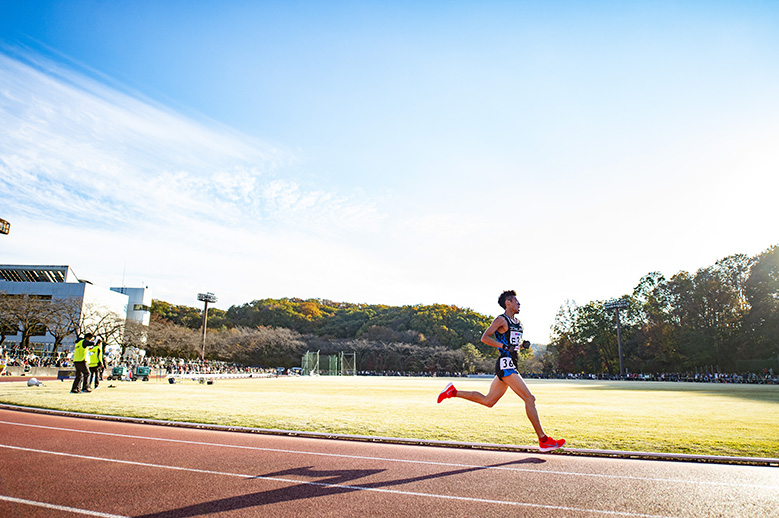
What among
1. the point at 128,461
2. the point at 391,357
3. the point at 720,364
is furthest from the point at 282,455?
the point at 391,357

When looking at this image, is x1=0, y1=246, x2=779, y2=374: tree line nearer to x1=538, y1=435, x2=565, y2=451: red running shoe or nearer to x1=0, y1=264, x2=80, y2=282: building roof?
x1=0, y1=264, x2=80, y2=282: building roof

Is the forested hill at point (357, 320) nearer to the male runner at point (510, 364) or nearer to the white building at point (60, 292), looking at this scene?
the white building at point (60, 292)

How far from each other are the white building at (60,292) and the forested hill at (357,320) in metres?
28.7

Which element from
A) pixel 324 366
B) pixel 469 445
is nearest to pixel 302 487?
pixel 469 445

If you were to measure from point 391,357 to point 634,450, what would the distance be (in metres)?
80.8

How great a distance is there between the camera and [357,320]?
102438 mm

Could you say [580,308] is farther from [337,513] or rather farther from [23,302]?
[337,513]

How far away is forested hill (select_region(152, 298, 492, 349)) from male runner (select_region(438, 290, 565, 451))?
83460 millimetres

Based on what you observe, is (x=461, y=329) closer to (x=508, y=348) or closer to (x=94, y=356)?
(x=94, y=356)

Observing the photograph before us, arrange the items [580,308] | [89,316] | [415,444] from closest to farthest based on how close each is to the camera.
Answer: [415,444]
[89,316]
[580,308]

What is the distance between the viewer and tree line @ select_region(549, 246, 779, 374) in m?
57.8

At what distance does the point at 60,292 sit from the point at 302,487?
72.1 metres

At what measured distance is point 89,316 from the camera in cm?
5675

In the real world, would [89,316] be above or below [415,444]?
above
